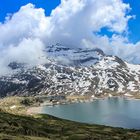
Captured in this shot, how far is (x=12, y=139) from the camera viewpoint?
200m

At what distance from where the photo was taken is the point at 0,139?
194m

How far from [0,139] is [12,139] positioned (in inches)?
321
